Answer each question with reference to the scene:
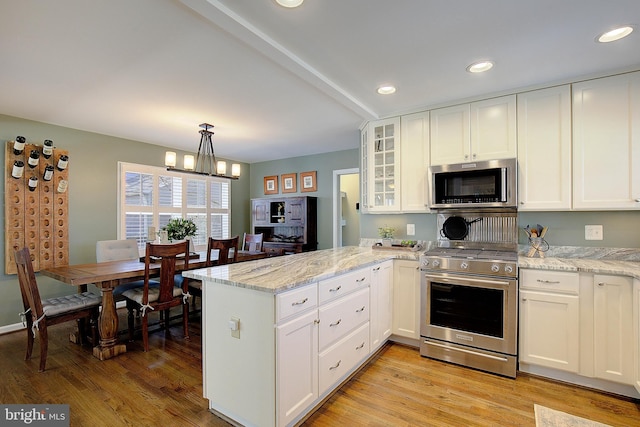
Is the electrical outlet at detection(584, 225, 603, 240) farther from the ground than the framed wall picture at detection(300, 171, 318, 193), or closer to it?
closer to it

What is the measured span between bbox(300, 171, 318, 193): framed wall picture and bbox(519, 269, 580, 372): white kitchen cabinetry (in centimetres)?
375

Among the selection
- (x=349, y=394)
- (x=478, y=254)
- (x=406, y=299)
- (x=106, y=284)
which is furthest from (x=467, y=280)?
(x=106, y=284)

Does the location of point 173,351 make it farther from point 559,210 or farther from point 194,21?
point 559,210

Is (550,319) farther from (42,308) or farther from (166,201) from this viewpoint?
(166,201)

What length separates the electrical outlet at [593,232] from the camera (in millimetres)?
2639

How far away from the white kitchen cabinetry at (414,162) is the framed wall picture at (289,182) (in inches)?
113

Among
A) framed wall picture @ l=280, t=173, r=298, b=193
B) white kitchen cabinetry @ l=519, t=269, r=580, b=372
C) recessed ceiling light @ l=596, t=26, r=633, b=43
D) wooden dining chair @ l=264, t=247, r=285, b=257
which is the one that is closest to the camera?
recessed ceiling light @ l=596, t=26, r=633, b=43

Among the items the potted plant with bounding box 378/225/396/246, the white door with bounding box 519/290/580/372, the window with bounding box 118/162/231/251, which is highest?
the window with bounding box 118/162/231/251

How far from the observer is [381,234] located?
361cm

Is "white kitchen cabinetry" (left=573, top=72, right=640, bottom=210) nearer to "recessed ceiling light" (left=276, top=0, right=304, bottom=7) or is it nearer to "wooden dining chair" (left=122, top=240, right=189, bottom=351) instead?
"recessed ceiling light" (left=276, top=0, right=304, bottom=7)

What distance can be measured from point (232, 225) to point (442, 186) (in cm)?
439

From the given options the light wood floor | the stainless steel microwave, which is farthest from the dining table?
the stainless steel microwave

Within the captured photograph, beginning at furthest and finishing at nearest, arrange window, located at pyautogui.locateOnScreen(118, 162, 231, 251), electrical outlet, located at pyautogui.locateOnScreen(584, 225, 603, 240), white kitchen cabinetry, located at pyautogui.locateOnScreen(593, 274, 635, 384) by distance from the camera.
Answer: window, located at pyautogui.locateOnScreen(118, 162, 231, 251), electrical outlet, located at pyautogui.locateOnScreen(584, 225, 603, 240), white kitchen cabinetry, located at pyautogui.locateOnScreen(593, 274, 635, 384)

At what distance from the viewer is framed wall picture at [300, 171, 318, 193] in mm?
5594
